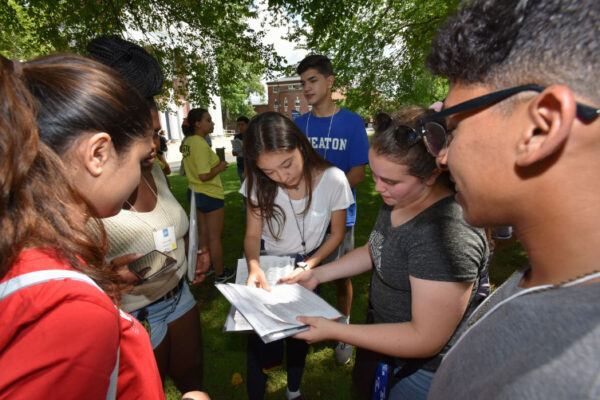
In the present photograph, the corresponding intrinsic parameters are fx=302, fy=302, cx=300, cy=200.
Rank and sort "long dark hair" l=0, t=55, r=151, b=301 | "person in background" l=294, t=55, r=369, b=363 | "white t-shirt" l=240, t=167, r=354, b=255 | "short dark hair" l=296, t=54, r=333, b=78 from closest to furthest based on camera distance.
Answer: "long dark hair" l=0, t=55, r=151, b=301, "white t-shirt" l=240, t=167, r=354, b=255, "person in background" l=294, t=55, r=369, b=363, "short dark hair" l=296, t=54, r=333, b=78

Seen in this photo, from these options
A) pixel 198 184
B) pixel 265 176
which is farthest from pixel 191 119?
pixel 265 176

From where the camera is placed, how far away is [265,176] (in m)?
2.53

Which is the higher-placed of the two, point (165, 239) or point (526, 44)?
point (526, 44)

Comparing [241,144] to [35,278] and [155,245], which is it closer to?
[155,245]

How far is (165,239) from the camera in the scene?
189 cm

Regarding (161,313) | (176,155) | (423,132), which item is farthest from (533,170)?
(176,155)

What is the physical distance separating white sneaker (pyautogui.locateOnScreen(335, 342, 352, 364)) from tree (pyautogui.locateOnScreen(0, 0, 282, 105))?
6.84 meters

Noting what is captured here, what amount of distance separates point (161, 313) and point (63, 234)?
134cm

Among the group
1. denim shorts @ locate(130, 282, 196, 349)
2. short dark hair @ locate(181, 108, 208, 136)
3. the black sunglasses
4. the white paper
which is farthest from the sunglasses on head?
short dark hair @ locate(181, 108, 208, 136)

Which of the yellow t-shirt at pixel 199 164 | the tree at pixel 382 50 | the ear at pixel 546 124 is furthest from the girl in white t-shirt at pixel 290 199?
the tree at pixel 382 50

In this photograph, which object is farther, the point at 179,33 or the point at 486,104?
the point at 179,33

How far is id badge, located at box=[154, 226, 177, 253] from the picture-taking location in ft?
6.05

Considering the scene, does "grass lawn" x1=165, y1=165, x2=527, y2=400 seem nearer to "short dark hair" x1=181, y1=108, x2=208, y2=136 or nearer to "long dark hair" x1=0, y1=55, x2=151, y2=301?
"short dark hair" x1=181, y1=108, x2=208, y2=136

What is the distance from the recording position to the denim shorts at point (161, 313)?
1.89 m
